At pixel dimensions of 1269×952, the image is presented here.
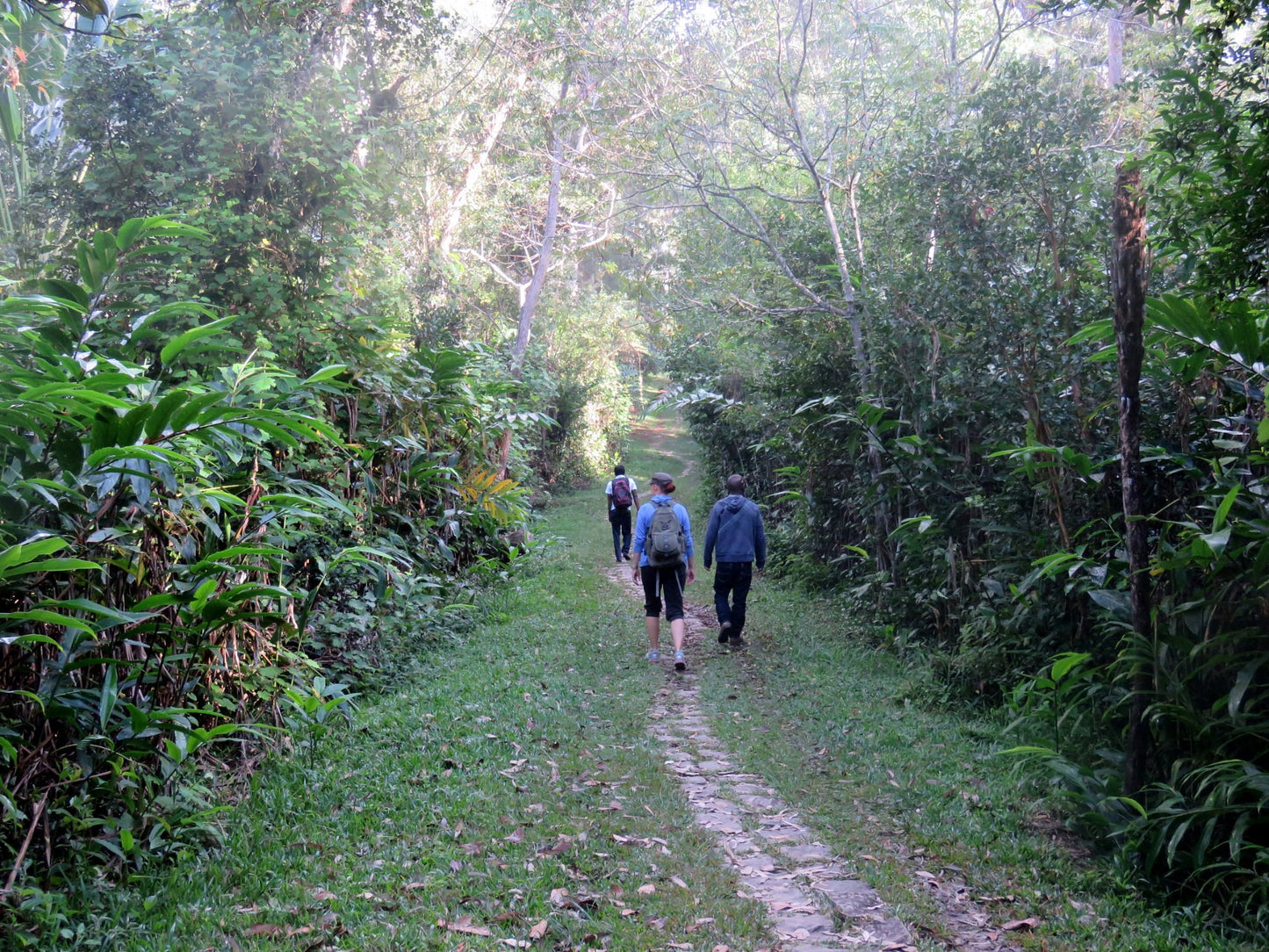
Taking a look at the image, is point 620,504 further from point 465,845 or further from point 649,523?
point 465,845

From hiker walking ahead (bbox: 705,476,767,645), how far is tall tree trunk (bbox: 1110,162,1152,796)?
540cm

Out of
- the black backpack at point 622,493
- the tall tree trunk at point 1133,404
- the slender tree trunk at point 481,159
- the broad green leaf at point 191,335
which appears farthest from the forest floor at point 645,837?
the slender tree trunk at point 481,159

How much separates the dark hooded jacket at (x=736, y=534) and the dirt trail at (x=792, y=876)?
3186 millimetres

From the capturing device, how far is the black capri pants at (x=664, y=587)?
9625mm

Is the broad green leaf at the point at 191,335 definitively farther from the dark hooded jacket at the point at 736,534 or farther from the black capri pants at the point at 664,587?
the dark hooded jacket at the point at 736,534

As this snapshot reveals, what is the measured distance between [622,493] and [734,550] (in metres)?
A: 6.43

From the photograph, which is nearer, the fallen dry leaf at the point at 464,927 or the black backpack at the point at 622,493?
the fallen dry leaf at the point at 464,927

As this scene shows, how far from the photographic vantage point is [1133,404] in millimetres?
4539

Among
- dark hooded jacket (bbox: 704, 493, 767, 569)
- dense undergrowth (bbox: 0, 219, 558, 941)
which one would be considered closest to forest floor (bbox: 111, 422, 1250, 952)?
dense undergrowth (bbox: 0, 219, 558, 941)

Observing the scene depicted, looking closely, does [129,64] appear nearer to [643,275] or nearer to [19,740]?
[19,740]

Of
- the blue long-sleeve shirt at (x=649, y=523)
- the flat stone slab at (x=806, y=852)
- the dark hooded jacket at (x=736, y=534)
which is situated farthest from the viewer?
the dark hooded jacket at (x=736, y=534)

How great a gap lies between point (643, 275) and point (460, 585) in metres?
7.12

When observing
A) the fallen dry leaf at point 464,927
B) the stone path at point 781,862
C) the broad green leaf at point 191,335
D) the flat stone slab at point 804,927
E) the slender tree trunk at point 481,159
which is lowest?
the stone path at point 781,862

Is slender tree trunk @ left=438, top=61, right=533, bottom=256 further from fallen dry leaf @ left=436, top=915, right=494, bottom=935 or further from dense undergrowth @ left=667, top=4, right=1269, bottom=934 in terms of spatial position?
fallen dry leaf @ left=436, top=915, right=494, bottom=935
